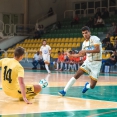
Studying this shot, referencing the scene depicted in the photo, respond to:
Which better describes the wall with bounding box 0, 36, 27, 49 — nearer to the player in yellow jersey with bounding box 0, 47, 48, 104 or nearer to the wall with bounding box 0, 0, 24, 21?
the wall with bounding box 0, 0, 24, 21

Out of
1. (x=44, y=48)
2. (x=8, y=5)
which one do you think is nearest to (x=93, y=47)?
(x=44, y=48)

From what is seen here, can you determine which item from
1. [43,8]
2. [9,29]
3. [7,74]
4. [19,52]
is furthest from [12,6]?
[19,52]

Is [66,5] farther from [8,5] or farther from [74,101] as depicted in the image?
[74,101]

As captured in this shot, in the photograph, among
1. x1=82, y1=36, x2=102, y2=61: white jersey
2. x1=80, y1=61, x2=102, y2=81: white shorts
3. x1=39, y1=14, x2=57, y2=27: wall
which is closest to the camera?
x1=82, y1=36, x2=102, y2=61: white jersey

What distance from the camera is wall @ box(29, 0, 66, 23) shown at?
34.0m

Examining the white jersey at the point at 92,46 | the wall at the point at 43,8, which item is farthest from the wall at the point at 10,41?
the white jersey at the point at 92,46

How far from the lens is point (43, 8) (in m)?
34.8

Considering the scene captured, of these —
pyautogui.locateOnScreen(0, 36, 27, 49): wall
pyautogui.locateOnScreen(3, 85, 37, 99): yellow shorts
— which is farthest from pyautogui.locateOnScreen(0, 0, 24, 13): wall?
pyautogui.locateOnScreen(3, 85, 37, 99): yellow shorts

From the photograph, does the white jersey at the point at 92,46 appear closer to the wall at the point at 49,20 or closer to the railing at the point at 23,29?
the railing at the point at 23,29

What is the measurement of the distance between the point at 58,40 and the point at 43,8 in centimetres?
734

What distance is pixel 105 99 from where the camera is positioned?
8.31 metres

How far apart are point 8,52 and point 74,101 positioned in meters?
21.6

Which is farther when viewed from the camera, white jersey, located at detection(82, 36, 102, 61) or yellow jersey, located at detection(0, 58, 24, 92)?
white jersey, located at detection(82, 36, 102, 61)

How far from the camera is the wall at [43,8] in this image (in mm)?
34031
